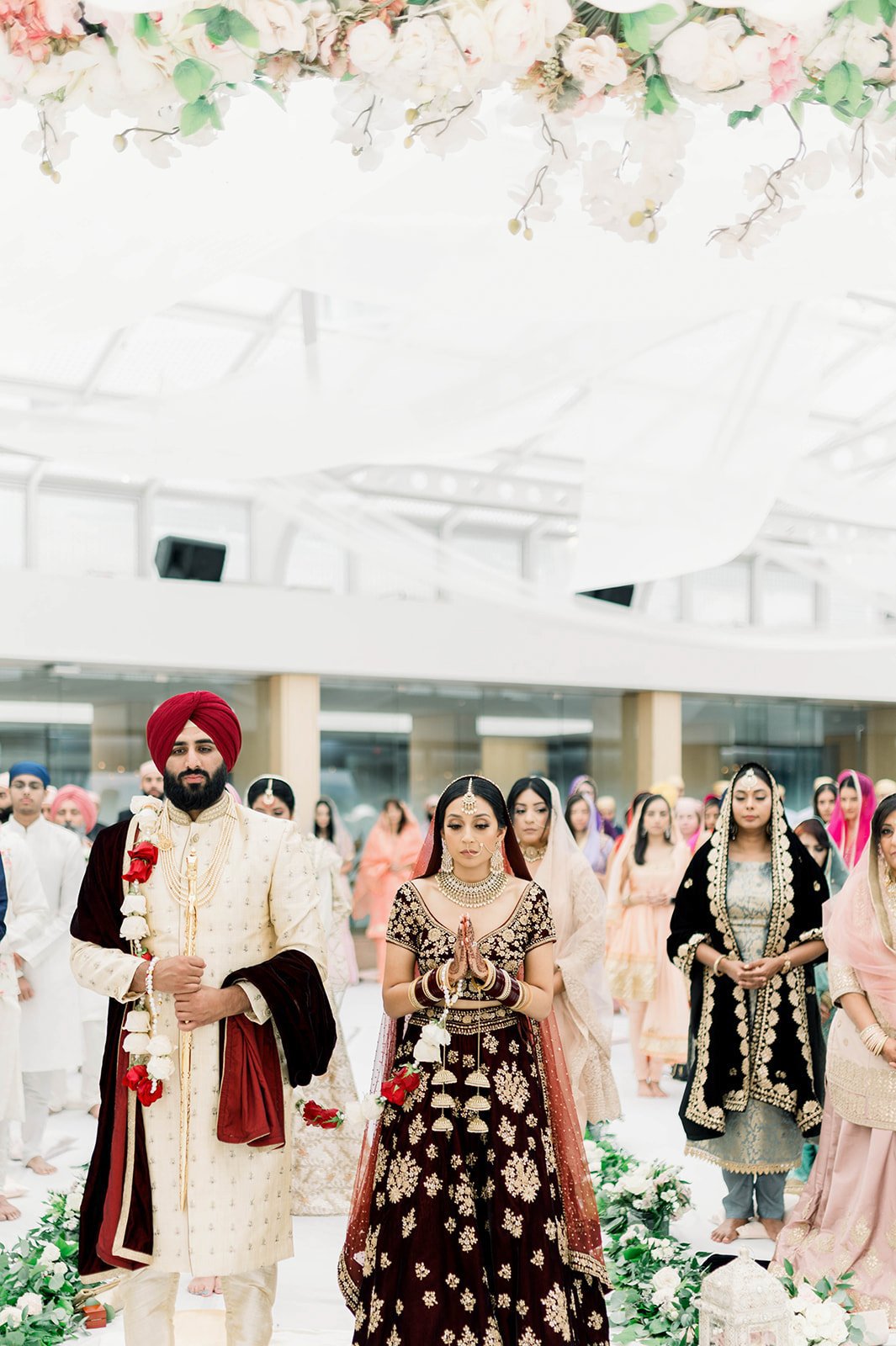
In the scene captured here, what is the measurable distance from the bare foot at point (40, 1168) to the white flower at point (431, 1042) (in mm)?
3031

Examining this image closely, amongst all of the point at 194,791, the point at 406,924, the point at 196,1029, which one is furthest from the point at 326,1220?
the point at 194,791

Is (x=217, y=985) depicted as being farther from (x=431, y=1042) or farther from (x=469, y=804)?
(x=469, y=804)

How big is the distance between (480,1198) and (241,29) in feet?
8.03

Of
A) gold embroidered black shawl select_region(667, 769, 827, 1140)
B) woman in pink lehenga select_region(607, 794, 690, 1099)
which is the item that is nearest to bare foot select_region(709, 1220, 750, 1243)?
gold embroidered black shawl select_region(667, 769, 827, 1140)

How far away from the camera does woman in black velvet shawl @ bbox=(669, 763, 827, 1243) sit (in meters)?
4.31

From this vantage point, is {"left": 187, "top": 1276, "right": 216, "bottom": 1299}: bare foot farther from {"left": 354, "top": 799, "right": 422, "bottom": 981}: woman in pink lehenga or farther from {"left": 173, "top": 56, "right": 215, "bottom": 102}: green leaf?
{"left": 354, "top": 799, "right": 422, "bottom": 981}: woman in pink lehenga

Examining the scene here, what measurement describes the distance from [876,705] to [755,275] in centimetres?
1106

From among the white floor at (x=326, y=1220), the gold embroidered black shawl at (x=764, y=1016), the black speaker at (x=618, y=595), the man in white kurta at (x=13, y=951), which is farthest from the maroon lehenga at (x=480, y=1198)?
the black speaker at (x=618, y=595)

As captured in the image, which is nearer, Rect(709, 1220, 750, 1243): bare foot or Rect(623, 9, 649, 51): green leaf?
Rect(623, 9, 649, 51): green leaf

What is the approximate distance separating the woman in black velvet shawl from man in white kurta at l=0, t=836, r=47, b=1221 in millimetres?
2430

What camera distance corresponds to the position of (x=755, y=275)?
3.23 metres

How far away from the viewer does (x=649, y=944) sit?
705 centimetres

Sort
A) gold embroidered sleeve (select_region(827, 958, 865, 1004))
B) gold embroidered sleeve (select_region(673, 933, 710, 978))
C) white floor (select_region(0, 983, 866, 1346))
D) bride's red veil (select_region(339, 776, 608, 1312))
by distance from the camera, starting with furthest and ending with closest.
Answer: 1. gold embroidered sleeve (select_region(673, 933, 710, 978))
2. gold embroidered sleeve (select_region(827, 958, 865, 1004))
3. white floor (select_region(0, 983, 866, 1346))
4. bride's red veil (select_region(339, 776, 608, 1312))

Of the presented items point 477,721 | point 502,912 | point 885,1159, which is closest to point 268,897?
point 502,912
